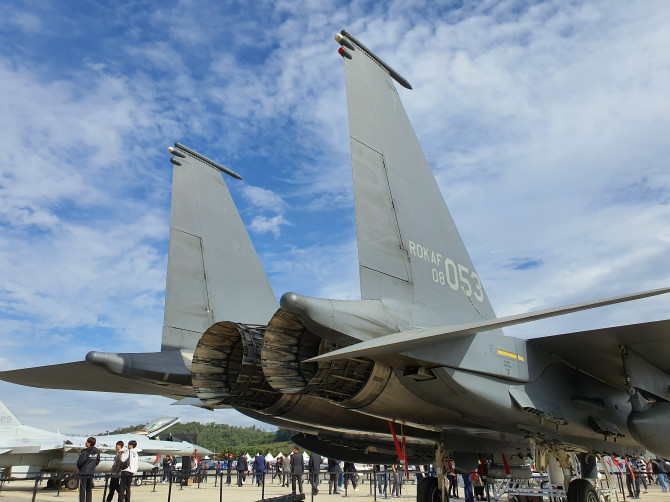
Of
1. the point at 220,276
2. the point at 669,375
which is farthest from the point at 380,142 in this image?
the point at 669,375

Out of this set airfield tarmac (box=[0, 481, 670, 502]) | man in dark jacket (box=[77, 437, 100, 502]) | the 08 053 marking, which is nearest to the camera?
the 08 053 marking

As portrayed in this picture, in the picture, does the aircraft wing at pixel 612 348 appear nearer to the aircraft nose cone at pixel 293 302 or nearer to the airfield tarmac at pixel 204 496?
the aircraft nose cone at pixel 293 302

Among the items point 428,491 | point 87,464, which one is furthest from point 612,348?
point 87,464

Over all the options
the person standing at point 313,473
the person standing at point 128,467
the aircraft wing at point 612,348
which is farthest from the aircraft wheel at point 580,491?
the person standing at point 128,467

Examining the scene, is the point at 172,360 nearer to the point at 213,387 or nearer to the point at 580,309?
the point at 213,387

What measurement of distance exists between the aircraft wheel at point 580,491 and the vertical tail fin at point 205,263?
443 cm

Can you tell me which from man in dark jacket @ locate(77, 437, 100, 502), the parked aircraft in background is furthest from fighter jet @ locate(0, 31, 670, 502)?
the parked aircraft in background

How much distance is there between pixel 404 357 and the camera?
4.36 meters

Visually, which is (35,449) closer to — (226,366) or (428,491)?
(428,491)

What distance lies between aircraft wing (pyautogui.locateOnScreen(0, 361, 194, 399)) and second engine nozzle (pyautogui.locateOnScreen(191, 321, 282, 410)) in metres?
1.05

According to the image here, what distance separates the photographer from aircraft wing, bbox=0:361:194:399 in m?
5.56

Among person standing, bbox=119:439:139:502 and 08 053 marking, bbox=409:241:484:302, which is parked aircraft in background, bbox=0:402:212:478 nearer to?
person standing, bbox=119:439:139:502

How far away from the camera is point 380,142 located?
17.4ft

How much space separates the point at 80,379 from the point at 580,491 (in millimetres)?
5983
